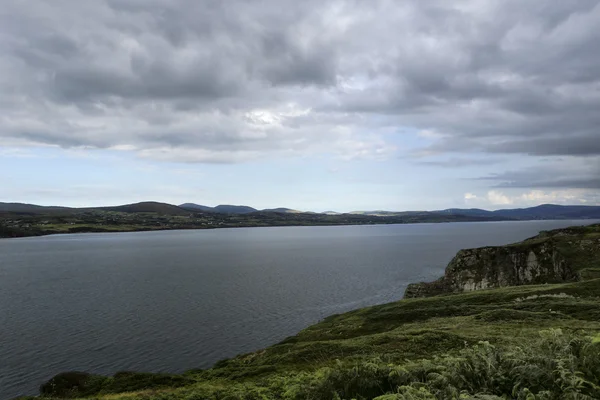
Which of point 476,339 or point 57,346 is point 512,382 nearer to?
point 476,339

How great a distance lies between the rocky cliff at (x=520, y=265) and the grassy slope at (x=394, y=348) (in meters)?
25.1

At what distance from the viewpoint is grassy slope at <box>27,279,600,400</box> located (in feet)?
44.6

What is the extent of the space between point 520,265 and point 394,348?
61.9m

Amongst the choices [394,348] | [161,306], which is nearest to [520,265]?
[394,348]

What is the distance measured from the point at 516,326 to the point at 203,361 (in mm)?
34712

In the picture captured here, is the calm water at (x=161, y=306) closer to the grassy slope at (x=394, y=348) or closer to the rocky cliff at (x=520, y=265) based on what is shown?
the grassy slope at (x=394, y=348)

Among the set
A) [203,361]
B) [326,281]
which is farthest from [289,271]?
[203,361]

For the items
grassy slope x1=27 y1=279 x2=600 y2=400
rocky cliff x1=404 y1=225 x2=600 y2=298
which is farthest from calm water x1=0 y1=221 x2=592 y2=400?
rocky cliff x1=404 y1=225 x2=600 y2=298

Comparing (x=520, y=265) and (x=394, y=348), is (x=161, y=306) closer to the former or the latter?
(x=394, y=348)

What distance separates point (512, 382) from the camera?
1087cm

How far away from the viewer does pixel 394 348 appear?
92.6ft

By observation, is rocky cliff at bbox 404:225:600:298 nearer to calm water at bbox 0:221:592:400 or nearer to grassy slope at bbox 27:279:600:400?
calm water at bbox 0:221:592:400

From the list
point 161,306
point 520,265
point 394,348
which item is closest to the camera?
point 394,348

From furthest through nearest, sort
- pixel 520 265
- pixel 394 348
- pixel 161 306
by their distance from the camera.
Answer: pixel 520 265, pixel 161 306, pixel 394 348
